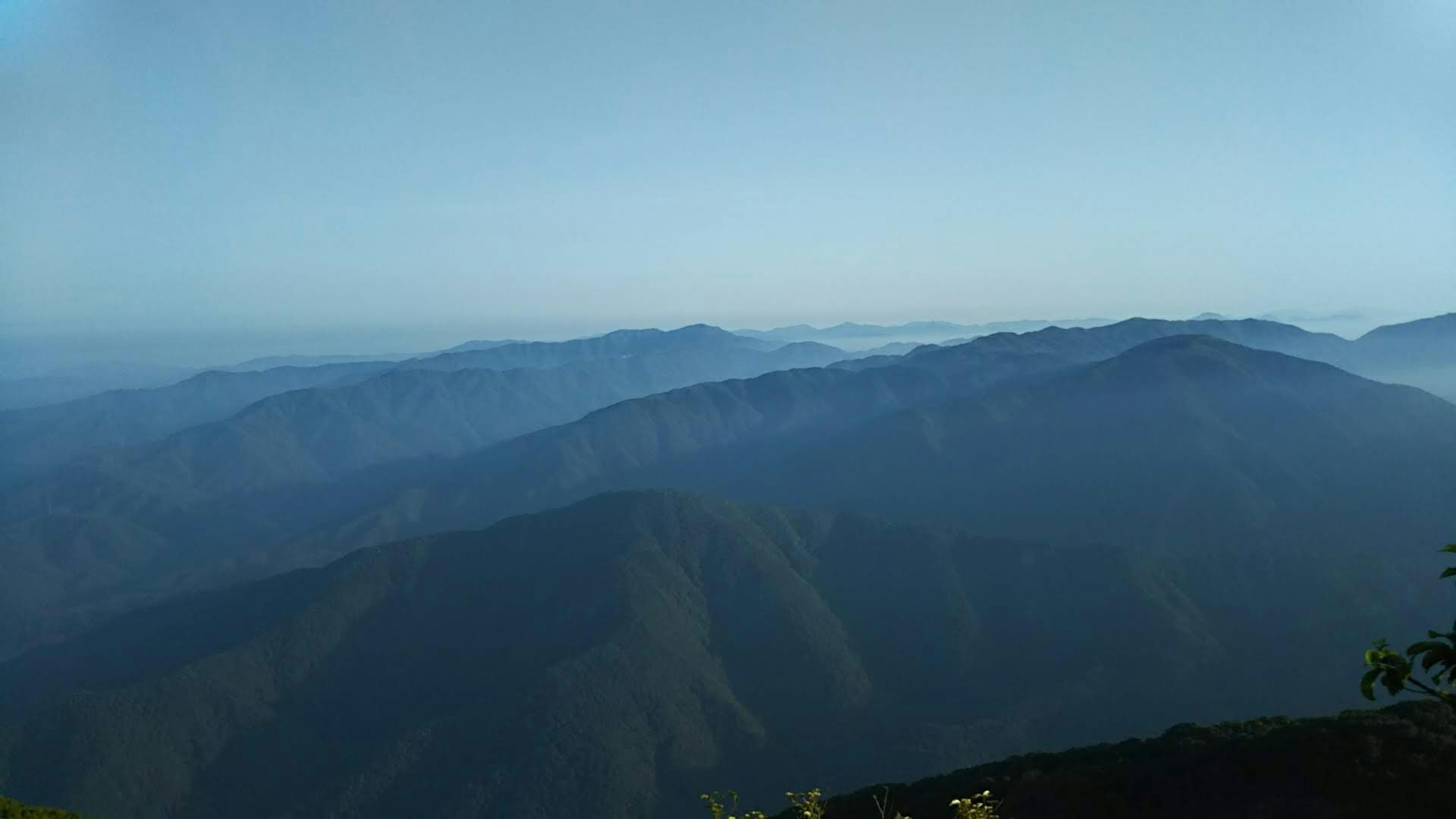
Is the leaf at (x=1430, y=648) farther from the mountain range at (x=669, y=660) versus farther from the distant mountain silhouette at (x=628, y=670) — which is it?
the distant mountain silhouette at (x=628, y=670)

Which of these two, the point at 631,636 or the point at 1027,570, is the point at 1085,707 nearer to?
the point at 1027,570

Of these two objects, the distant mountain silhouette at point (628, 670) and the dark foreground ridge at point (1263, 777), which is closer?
the dark foreground ridge at point (1263, 777)

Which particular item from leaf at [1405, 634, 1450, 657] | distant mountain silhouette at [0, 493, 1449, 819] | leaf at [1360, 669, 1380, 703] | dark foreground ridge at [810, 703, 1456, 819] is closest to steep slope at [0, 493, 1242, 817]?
distant mountain silhouette at [0, 493, 1449, 819]

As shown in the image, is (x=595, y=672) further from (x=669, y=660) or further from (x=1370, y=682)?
(x=1370, y=682)

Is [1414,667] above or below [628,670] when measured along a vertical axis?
above

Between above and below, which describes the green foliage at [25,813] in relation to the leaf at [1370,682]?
below

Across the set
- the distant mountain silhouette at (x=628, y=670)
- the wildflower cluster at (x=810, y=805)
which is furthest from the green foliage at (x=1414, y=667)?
the distant mountain silhouette at (x=628, y=670)

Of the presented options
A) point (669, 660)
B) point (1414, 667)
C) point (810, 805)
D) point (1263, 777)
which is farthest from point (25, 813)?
point (669, 660)
